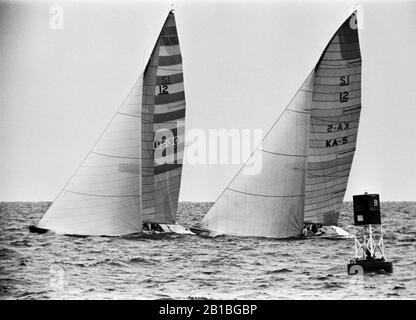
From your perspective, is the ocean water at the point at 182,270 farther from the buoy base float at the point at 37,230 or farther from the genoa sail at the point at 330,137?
the genoa sail at the point at 330,137

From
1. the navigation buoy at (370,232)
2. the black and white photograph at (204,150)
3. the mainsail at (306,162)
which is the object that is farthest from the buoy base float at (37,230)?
the navigation buoy at (370,232)

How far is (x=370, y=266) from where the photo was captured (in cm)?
2159

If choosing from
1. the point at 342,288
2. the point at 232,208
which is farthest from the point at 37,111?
the point at 342,288

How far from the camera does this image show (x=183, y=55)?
24.6 meters

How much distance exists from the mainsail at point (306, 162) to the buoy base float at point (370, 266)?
12.0ft

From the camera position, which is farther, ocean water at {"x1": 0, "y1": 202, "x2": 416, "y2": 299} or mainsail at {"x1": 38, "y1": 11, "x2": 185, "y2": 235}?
mainsail at {"x1": 38, "y1": 11, "x2": 185, "y2": 235}

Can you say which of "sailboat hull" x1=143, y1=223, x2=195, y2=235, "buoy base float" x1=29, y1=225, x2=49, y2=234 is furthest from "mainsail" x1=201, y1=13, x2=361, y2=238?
"buoy base float" x1=29, y1=225, x2=49, y2=234

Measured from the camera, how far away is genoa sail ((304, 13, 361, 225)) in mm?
25672

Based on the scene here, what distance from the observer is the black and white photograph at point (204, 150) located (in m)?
21.6

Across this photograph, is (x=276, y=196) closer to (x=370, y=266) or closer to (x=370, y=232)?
(x=370, y=232)

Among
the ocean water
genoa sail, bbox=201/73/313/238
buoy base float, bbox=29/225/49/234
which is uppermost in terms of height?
genoa sail, bbox=201/73/313/238

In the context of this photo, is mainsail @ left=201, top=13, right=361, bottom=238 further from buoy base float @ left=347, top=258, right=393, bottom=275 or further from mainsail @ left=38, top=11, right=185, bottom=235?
buoy base float @ left=347, top=258, right=393, bottom=275

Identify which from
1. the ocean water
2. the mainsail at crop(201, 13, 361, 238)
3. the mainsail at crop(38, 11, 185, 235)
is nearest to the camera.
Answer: the ocean water
